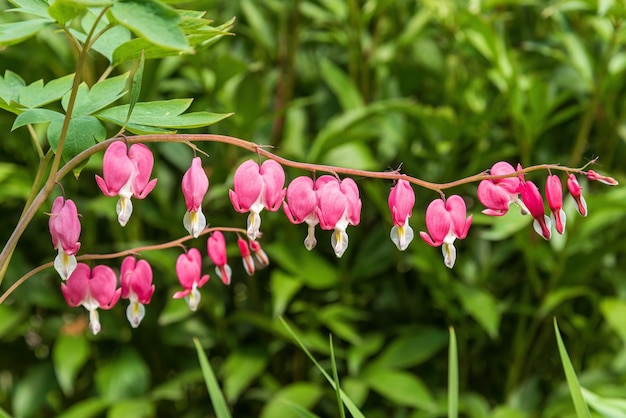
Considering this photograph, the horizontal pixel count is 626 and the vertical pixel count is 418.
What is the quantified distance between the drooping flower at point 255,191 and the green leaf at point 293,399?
863 mm

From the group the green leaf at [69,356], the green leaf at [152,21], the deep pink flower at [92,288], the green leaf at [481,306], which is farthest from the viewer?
the green leaf at [69,356]

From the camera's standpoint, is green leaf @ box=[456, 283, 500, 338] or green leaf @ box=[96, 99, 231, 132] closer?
green leaf @ box=[96, 99, 231, 132]

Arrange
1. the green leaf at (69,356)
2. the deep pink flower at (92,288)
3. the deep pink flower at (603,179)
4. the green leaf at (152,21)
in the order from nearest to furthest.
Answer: the green leaf at (152,21) < the deep pink flower at (603,179) < the deep pink flower at (92,288) < the green leaf at (69,356)

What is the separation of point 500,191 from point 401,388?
93cm

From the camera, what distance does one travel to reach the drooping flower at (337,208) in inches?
27.1

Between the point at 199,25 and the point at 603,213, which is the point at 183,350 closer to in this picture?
the point at 603,213

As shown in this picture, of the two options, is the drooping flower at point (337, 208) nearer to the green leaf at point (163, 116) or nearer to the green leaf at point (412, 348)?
the green leaf at point (163, 116)

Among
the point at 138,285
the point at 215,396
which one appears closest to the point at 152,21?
the point at 138,285

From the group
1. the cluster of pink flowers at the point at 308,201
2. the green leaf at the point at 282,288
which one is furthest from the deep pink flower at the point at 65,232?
the green leaf at the point at 282,288

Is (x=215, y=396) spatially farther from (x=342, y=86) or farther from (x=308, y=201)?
(x=342, y=86)

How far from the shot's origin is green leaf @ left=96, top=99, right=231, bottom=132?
0.66 metres

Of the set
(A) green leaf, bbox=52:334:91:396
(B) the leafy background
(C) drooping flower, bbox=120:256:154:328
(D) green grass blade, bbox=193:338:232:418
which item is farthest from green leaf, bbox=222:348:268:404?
(C) drooping flower, bbox=120:256:154:328

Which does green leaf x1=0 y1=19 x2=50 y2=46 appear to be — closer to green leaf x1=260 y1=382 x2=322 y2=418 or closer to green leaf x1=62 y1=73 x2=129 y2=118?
green leaf x1=62 y1=73 x2=129 y2=118

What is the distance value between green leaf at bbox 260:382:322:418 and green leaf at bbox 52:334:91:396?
1.26 ft
